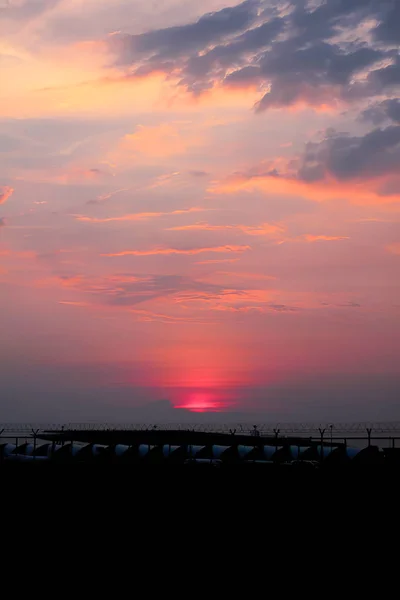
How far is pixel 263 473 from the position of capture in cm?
5162

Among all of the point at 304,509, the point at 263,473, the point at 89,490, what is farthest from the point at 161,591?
the point at 263,473

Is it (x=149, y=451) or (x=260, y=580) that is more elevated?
(x=149, y=451)

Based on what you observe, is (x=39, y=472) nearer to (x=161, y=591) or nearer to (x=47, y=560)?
(x=47, y=560)

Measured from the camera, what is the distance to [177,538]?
113 ft

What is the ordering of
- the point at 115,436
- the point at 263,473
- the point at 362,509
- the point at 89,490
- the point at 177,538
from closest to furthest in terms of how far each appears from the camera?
1. the point at 177,538
2. the point at 362,509
3. the point at 89,490
4. the point at 263,473
5. the point at 115,436

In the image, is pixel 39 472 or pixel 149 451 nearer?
pixel 39 472

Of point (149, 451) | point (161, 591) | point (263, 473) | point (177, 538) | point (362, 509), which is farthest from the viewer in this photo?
point (149, 451)

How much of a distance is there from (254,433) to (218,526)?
73.0 m

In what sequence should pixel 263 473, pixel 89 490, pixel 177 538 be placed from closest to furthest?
1. pixel 177 538
2. pixel 89 490
3. pixel 263 473

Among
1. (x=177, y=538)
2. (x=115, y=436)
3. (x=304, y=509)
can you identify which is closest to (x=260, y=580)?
(x=177, y=538)

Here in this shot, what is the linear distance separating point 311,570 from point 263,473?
22.8 metres

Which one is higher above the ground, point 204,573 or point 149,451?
point 149,451

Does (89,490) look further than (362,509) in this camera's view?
Yes

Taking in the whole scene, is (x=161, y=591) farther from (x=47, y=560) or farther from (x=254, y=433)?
(x=254, y=433)
